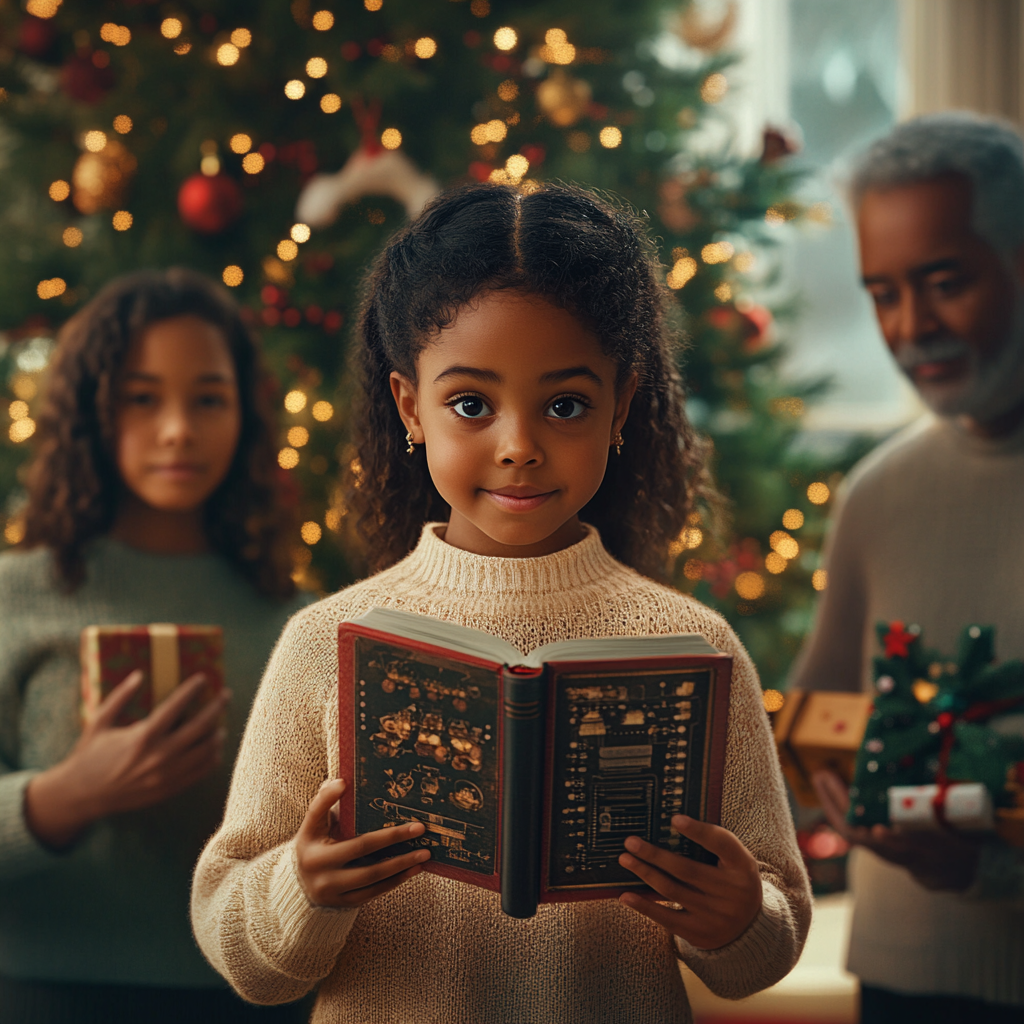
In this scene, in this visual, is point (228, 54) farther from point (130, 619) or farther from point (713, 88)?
point (130, 619)

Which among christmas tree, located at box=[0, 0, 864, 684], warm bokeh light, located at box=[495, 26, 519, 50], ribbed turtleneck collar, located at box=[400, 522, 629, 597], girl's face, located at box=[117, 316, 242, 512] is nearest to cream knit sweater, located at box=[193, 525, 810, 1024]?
ribbed turtleneck collar, located at box=[400, 522, 629, 597]

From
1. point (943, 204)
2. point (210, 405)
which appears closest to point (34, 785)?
point (210, 405)

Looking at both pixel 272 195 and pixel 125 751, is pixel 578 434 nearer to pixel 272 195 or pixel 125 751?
pixel 125 751

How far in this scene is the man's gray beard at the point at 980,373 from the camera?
1512 millimetres

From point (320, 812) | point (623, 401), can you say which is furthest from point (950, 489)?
point (320, 812)

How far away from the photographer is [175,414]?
1.57 metres

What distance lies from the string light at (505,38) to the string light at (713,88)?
0.51 meters

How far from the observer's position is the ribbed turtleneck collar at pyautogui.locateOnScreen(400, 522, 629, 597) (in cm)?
97

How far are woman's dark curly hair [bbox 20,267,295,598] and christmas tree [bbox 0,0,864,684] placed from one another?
0.64 metres

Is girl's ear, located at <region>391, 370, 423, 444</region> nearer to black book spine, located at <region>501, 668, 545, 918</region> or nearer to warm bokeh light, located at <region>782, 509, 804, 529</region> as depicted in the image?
black book spine, located at <region>501, 668, 545, 918</region>

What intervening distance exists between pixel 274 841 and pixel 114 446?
91 cm

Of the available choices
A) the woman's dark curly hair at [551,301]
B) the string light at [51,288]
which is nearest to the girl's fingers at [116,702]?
the woman's dark curly hair at [551,301]

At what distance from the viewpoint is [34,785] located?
147cm

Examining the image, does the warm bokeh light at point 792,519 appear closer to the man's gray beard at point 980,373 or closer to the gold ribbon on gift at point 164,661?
the man's gray beard at point 980,373
